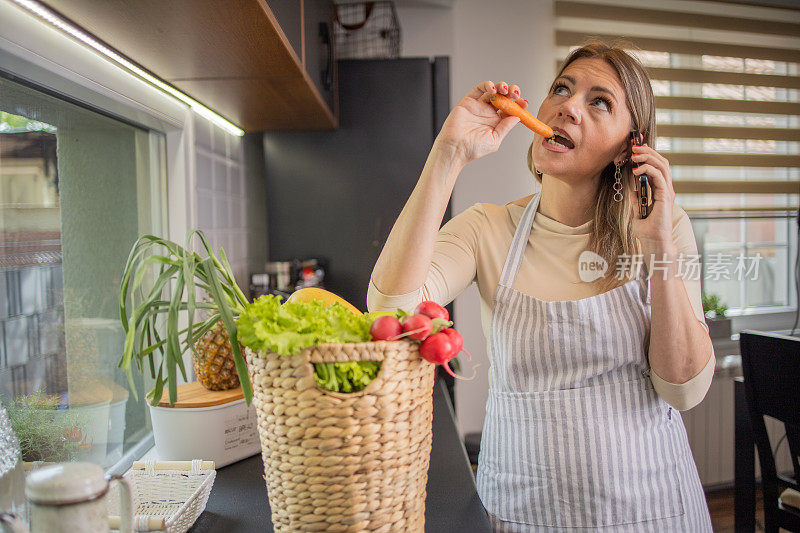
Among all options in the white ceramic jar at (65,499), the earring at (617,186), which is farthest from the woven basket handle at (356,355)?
the earring at (617,186)

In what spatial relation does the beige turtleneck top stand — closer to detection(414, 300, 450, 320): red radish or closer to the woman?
the woman

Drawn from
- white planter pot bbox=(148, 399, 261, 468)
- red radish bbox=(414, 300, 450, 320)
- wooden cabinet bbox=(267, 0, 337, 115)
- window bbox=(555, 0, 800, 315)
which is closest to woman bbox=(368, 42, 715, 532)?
red radish bbox=(414, 300, 450, 320)

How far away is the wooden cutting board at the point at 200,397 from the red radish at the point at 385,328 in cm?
54

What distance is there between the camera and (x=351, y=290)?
2.02m

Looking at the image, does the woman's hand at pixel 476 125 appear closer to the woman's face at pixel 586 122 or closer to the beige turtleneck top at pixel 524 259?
the woman's face at pixel 586 122

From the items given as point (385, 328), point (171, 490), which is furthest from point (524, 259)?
point (171, 490)

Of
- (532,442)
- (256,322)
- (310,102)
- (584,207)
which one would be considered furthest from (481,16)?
(256,322)

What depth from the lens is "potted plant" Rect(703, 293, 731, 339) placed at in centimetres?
281

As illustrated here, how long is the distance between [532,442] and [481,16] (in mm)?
2363

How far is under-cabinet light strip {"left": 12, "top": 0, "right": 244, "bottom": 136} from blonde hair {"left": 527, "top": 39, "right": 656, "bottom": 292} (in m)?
0.90

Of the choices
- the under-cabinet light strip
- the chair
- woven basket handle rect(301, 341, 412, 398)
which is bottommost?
the chair

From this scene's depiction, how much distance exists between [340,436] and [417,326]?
134 millimetres

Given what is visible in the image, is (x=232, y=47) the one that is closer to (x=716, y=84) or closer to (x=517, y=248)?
(x=517, y=248)

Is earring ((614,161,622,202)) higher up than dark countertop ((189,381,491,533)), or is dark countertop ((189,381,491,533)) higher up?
earring ((614,161,622,202))
